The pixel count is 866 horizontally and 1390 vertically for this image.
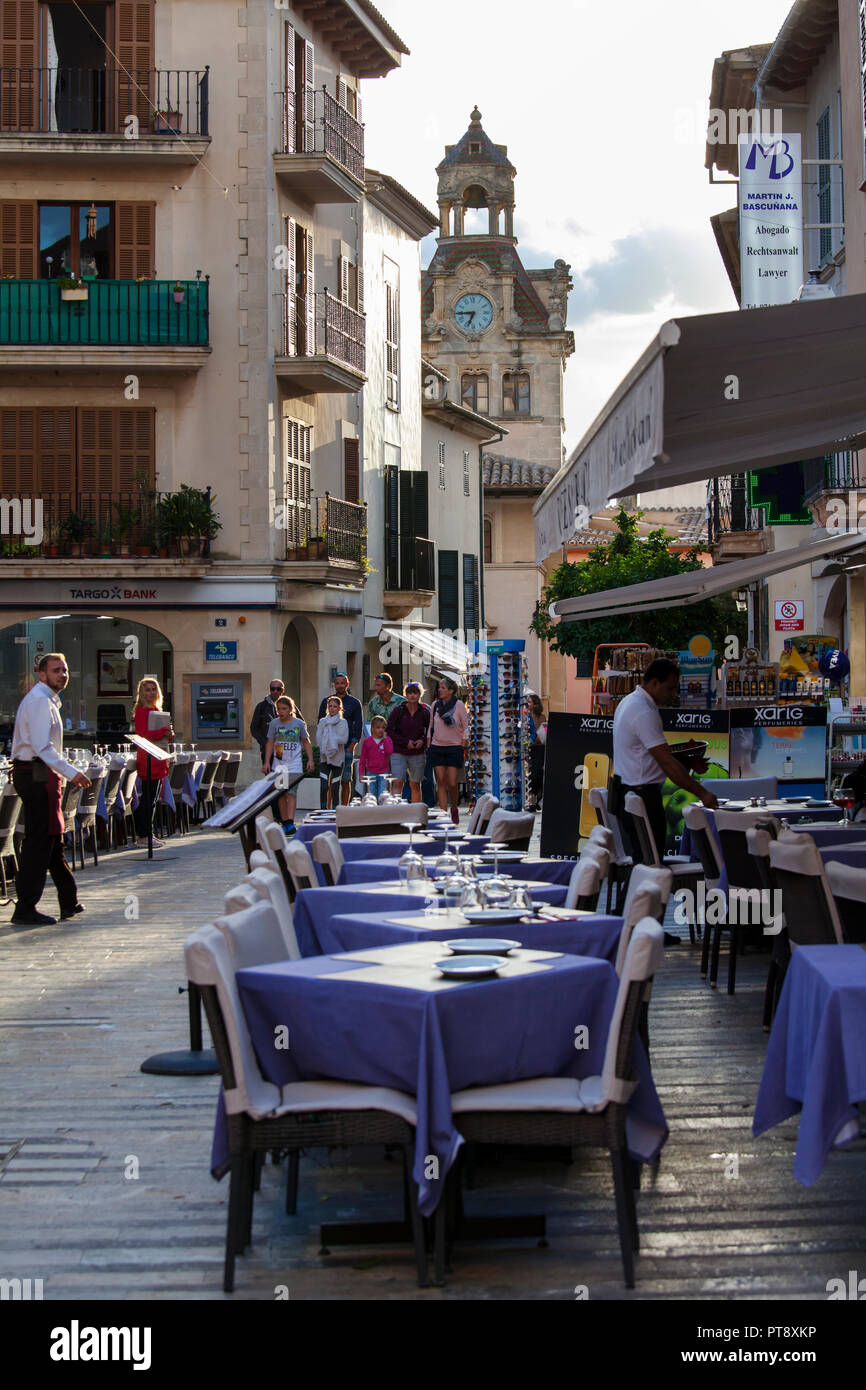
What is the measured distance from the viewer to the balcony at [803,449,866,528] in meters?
19.3

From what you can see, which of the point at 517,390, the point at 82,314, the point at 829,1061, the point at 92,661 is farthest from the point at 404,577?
the point at 517,390

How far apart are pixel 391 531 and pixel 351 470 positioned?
300cm

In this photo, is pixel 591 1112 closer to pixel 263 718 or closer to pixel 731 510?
pixel 263 718

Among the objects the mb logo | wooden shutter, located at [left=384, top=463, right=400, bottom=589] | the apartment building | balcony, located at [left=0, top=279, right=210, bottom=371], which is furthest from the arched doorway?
the mb logo

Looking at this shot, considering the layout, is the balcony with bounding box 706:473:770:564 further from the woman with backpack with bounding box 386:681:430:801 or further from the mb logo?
the woman with backpack with bounding box 386:681:430:801

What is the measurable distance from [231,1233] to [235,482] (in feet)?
82.0

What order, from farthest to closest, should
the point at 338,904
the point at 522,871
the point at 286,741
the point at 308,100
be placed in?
the point at 308,100 → the point at 286,741 → the point at 522,871 → the point at 338,904

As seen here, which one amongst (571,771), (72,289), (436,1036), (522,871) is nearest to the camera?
(436,1036)

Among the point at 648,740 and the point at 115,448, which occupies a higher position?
the point at 115,448

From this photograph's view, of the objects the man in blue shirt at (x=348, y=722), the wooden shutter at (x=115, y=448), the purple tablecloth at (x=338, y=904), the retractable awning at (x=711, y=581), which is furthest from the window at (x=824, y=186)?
the purple tablecloth at (x=338, y=904)

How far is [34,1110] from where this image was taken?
24.6 feet

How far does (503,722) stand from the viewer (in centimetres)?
2230

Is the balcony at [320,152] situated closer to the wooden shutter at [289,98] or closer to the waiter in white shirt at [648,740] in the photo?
the wooden shutter at [289,98]

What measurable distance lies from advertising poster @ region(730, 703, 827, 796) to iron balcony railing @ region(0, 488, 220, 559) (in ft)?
51.8
